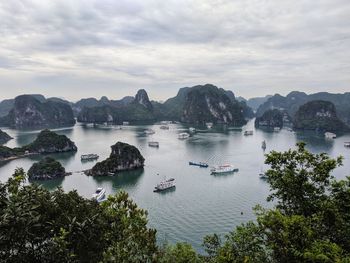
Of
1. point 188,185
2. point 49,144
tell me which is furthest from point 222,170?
point 49,144

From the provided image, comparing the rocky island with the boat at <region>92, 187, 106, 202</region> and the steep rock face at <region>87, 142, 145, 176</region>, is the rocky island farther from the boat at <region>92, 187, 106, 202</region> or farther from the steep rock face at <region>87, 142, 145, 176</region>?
the boat at <region>92, 187, 106, 202</region>

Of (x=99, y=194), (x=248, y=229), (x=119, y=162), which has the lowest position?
(x=99, y=194)

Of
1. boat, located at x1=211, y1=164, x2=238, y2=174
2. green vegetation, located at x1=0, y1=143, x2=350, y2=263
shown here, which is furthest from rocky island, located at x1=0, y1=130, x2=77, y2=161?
green vegetation, located at x1=0, y1=143, x2=350, y2=263

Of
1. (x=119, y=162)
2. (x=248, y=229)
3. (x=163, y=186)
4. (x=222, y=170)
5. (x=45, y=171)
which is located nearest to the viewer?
(x=248, y=229)

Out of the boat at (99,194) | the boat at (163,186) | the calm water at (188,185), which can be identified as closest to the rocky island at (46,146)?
the calm water at (188,185)

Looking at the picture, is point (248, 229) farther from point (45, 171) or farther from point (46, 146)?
point (46, 146)

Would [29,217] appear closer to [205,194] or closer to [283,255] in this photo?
[283,255]

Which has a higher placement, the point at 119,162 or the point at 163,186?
the point at 119,162
